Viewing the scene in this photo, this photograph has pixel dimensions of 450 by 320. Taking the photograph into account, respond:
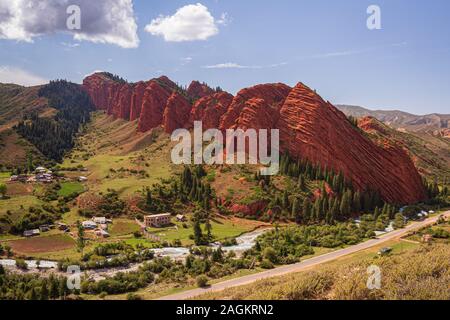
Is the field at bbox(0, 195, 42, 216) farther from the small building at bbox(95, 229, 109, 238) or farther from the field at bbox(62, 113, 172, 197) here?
the small building at bbox(95, 229, 109, 238)

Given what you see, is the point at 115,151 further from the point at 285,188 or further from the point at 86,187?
the point at 285,188

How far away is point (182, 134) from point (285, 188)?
64.7 m

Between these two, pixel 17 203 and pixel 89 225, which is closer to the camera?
pixel 89 225

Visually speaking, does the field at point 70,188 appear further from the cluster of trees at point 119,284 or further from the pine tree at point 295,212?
the pine tree at point 295,212

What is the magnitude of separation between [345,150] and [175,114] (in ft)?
255

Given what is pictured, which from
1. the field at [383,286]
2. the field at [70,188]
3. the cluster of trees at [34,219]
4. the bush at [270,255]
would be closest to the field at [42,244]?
the cluster of trees at [34,219]

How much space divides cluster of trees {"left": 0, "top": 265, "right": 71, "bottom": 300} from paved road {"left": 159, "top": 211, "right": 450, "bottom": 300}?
12.9 metres

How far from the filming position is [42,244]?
202ft

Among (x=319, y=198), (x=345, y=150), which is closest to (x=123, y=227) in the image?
(x=319, y=198)

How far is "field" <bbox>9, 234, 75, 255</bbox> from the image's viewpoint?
58.5 meters

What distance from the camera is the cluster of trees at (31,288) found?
127 ft

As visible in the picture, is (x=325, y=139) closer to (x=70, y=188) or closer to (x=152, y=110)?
(x=70, y=188)

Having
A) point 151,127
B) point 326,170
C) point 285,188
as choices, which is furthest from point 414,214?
point 151,127

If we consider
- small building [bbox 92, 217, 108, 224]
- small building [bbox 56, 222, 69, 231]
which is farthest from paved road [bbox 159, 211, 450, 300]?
small building [bbox 56, 222, 69, 231]
